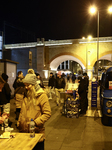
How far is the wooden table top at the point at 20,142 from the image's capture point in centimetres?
223

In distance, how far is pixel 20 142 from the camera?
238cm

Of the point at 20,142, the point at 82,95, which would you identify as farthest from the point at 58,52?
the point at 20,142

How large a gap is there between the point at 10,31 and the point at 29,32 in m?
5.78

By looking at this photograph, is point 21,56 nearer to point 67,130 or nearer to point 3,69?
point 3,69

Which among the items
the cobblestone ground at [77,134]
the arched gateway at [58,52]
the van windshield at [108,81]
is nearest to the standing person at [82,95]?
the cobblestone ground at [77,134]

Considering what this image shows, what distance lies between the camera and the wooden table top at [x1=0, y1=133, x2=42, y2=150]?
2230 mm

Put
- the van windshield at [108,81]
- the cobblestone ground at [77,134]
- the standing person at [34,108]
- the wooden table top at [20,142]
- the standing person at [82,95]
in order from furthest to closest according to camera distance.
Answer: the standing person at [82,95]
the van windshield at [108,81]
the cobblestone ground at [77,134]
the standing person at [34,108]
the wooden table top at [20,142]

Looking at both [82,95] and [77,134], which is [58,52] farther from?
[77,134]

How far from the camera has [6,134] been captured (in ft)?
8.48

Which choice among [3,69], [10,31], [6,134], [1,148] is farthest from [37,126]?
[10,31]

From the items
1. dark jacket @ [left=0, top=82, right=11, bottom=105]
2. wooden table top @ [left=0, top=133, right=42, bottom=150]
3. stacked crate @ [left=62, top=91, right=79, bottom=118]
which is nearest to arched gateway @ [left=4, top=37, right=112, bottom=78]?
stacked crate @ [left=62, top=91, right=79, bottom=118]

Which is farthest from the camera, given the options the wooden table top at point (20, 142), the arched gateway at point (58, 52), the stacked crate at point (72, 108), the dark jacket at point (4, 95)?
the arched gateway at point (58, 52)

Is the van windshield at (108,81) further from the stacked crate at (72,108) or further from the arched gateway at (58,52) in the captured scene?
the arched gateway at (58,52)

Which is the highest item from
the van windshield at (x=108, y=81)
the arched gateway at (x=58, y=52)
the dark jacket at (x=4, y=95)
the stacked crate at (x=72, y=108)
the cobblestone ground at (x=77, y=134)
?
the arched gateway at (x=58, y=52)
